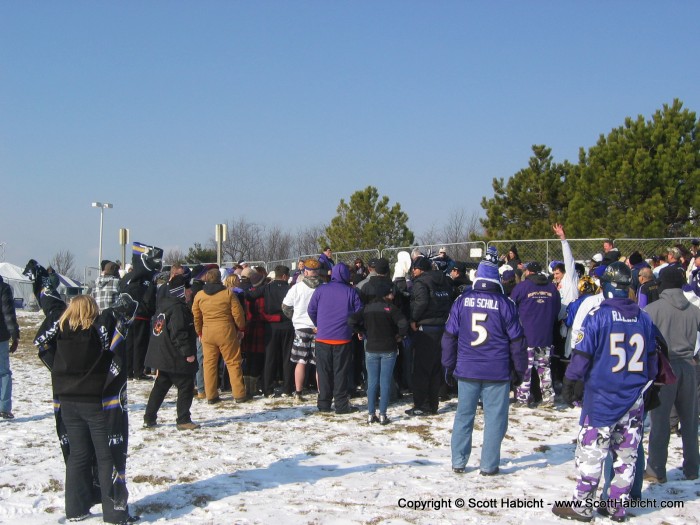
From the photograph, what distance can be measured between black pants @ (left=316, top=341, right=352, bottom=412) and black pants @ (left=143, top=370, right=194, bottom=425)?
179 centimetres

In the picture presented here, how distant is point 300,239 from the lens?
60.3 meters

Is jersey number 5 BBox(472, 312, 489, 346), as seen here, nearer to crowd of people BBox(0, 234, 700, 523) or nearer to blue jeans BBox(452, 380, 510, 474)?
crowd of people BBox(0, 234, 700, 523)

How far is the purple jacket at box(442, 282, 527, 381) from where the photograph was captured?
655 cm

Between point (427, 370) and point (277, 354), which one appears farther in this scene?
point (277, 354)

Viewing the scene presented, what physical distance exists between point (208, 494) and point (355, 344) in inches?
198

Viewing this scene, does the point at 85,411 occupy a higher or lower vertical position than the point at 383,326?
lower

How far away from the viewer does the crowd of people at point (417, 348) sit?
Result: 5.40 meters

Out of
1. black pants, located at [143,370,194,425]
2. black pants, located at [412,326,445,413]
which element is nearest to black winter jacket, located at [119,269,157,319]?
black pants, located at [143,370,194,425]

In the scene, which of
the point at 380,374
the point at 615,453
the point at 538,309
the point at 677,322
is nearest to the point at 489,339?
the point at 615,453

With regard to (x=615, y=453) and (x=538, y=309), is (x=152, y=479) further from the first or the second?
(x=538, y=309)

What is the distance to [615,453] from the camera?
5469mm

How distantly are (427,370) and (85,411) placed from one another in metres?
4.90

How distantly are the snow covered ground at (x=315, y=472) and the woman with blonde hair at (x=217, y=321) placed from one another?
79 cm

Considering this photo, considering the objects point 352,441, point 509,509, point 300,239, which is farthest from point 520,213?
point 300,239
